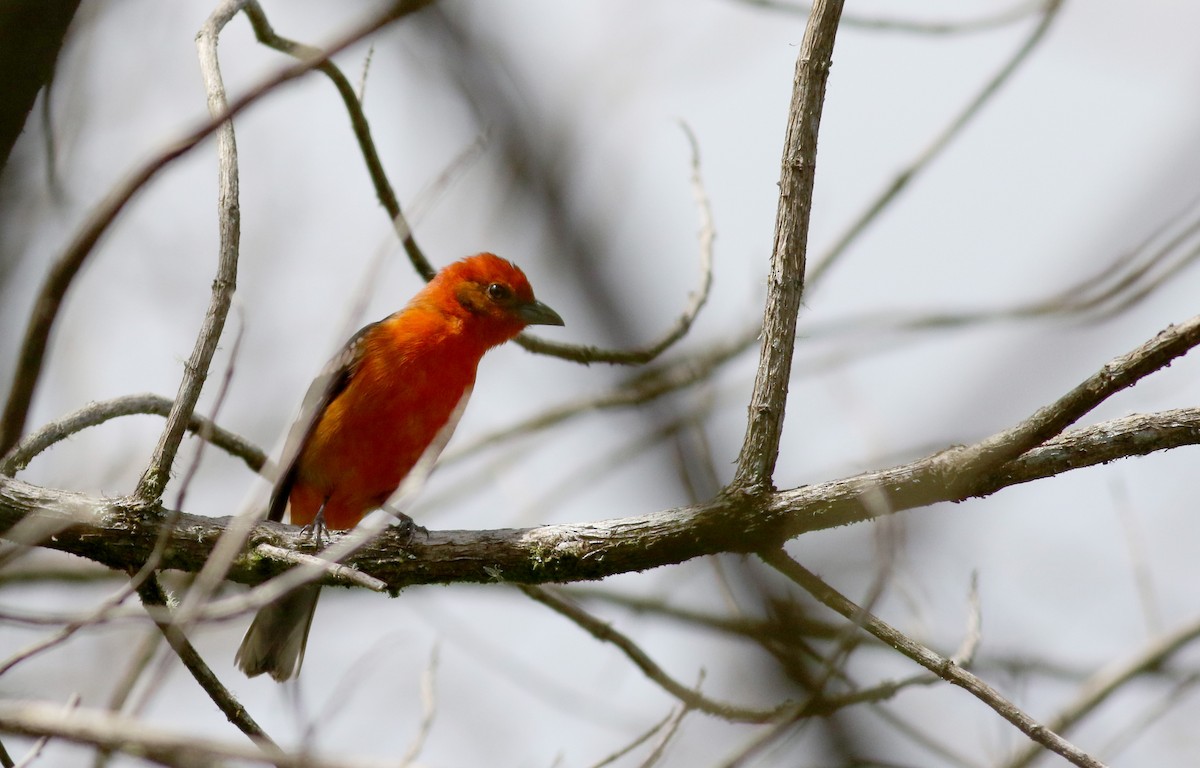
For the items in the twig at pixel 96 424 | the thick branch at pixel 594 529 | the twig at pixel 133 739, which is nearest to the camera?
the twig at pixel 133 739

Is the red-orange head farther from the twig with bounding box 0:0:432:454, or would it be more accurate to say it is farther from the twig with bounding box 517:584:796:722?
the twig with bounding box 0:0:432:454

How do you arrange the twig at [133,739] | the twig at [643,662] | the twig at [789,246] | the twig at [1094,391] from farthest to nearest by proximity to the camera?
the twig at [643,662] → the twig at [789,246] → the twig at [1094,391] → the twig at [133,739]

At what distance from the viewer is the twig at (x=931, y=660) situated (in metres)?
2.91

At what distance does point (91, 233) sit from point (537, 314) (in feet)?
15.2

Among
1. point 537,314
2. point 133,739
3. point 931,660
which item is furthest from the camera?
point 537,314

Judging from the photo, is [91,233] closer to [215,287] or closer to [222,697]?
[215,287]

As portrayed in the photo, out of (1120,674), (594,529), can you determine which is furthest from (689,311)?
(1120,674)

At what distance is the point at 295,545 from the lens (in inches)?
173

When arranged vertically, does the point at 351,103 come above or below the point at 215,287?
above

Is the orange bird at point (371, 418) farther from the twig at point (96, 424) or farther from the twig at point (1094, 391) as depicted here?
the twig at point (1094, 391)

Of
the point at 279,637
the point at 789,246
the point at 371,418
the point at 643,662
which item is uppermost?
the point at 371,418

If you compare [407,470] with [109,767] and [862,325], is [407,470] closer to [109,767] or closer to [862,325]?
[862,325]

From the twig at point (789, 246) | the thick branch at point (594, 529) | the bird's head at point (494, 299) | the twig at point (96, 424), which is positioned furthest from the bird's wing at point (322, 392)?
the twig at point (789, 246)

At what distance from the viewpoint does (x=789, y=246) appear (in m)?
3.39
